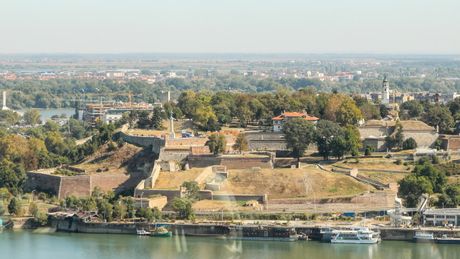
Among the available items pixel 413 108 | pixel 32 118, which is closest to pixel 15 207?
pixel 413 108

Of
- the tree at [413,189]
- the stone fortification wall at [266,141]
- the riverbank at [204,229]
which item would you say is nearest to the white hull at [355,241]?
the riverbank at [204,229]

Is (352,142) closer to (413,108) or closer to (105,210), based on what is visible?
(105,210)

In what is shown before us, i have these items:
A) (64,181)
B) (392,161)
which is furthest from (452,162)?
(64,181)

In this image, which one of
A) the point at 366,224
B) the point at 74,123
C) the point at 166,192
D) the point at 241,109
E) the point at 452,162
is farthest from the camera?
the point at 74,123

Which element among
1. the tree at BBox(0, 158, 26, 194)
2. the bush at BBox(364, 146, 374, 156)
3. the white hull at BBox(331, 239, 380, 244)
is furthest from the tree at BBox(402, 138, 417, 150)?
the tree at BBox(0, 158, 26, 194)

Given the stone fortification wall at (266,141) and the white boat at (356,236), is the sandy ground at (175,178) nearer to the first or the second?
the stone fortification wall at (266,141)

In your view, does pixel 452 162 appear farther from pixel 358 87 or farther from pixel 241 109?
pixel 358 87
